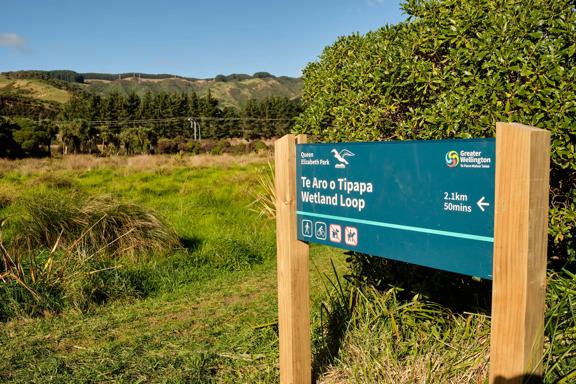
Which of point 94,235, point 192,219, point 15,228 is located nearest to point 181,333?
point 94,235

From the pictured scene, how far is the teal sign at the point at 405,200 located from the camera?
2.02 metres

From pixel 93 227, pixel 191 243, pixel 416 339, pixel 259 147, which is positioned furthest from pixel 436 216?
pixel 259 147

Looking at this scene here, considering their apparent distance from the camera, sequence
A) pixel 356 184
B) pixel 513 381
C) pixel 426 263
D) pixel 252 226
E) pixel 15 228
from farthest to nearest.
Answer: pixel 252 226 → pixel 15 228 → pixel 356 184 → pixel 426 263 → pixel 513 381

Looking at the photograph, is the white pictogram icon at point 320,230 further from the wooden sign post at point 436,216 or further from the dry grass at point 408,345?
the dry grass at point 408,345

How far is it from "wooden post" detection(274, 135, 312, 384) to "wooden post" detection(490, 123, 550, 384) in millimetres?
1322

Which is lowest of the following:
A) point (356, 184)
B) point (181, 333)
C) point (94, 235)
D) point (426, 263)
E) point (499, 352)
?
point (181, 333)

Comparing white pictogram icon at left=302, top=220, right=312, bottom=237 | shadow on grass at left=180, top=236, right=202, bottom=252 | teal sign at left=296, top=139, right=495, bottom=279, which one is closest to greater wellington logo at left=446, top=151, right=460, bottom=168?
teal sign at left=296, top=139, right=495, bottom=279

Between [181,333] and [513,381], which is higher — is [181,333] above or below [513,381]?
below

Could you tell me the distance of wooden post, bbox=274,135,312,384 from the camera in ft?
9.84

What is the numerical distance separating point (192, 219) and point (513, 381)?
835 cm

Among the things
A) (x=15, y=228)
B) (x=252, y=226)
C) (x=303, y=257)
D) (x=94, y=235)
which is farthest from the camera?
(x=252, y=226)

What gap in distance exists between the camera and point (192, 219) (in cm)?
977

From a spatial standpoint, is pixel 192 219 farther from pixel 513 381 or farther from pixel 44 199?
pixel 513 381

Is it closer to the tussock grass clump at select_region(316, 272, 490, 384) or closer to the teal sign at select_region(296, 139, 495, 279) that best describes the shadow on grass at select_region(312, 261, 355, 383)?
the tussock grass clump at select_region(316, 272, 490, 384)
